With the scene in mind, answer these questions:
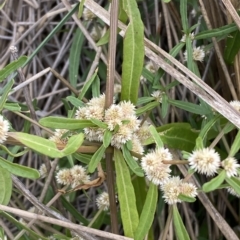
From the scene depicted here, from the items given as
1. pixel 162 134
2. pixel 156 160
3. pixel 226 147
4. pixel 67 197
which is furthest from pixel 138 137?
pixel 67 197

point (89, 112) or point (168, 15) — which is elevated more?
point (168, 15)

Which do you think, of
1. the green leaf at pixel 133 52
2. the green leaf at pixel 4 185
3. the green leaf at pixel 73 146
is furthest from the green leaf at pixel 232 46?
the green leaf at pixel 4 185

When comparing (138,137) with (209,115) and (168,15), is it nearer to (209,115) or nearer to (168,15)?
(209,115)

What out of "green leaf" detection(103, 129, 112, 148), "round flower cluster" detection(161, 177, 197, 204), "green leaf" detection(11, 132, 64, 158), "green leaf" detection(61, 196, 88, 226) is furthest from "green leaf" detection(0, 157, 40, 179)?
"green leaf" detection(61, 196, 88, 226)

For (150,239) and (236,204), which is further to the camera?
(236,204)

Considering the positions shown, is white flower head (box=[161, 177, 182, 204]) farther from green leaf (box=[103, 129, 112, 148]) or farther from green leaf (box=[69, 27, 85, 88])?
green leaf (box=[69, 27, 85, 88])

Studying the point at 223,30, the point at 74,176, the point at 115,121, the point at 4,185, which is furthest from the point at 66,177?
the point at 223,30

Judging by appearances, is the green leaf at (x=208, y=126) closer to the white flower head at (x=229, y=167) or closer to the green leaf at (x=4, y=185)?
the white flower head at (x=229, y=167)

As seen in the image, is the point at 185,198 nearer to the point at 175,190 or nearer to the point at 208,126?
the point at 175,190
